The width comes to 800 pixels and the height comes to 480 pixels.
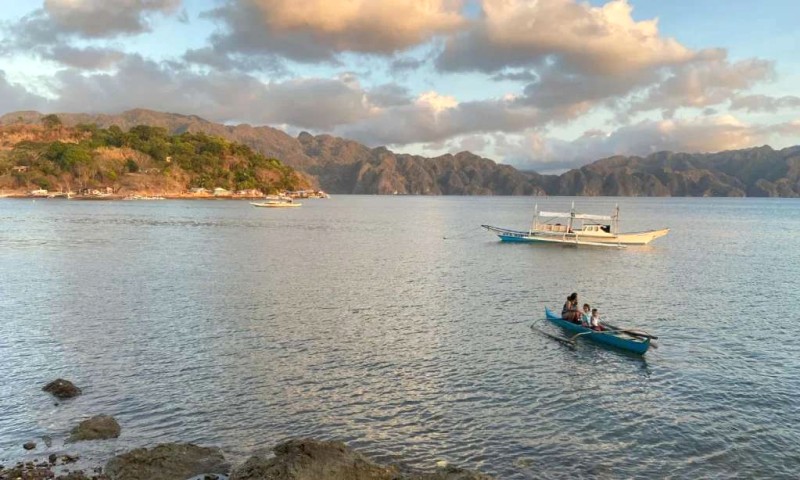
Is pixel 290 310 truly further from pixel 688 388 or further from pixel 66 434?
pixel 688 388

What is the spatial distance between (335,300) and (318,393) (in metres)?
19.5

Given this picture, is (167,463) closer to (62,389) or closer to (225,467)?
(225,467)

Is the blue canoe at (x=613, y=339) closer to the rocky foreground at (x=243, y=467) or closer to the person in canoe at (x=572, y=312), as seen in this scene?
the person in canoe at (x=572, y=312)

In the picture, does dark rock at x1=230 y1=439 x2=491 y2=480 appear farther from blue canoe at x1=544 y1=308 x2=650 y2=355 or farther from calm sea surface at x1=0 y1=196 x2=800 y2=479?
blue canoe at x1=544 y1=308 x2=650 y2=355

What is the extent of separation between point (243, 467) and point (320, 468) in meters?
2.21

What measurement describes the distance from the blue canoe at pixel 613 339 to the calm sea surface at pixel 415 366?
737mm

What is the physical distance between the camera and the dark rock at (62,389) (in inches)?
880

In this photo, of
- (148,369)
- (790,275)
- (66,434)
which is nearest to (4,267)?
(148,369)

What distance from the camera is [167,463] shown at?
16.4 m

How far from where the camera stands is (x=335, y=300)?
42750 millimetres

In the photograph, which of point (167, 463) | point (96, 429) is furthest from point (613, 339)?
point (96, 429)

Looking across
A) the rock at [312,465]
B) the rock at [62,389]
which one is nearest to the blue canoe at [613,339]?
the rock at [312,465]

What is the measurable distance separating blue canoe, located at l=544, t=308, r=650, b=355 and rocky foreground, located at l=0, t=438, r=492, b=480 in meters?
17.1

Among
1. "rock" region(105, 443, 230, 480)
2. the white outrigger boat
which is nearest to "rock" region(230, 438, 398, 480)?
"rock" region(105, 443, 230, 480)
